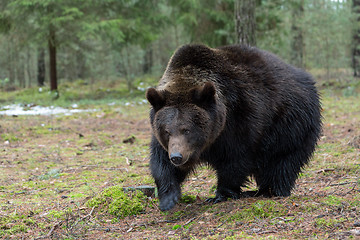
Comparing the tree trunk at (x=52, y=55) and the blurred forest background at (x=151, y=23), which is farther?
the tree trunk at (x=52, y=55)

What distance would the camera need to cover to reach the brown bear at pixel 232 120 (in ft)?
13.6

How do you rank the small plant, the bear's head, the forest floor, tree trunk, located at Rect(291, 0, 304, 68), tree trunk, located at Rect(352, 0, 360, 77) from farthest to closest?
tree trunk, located at Rect(352, 0, 360, 77) < tree trunk, located at Rect(291, 0, 304, 68) < the small plant < the bear's head < the forest floor

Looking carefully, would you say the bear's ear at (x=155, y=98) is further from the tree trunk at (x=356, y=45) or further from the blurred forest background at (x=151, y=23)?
the tree trunk at (x=356, y=45)

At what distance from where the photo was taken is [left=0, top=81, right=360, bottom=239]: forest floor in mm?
3662

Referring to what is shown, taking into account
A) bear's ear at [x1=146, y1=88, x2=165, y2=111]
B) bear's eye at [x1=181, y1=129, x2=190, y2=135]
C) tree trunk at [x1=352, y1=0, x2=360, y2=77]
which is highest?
tree trunk at [x1=352, y1=0, x2=360, y2=77]

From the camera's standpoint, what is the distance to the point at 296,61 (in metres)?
21.3

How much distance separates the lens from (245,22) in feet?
29.5

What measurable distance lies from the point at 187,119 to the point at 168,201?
→ 107 cm

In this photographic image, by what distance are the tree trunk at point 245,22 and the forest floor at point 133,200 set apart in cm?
298

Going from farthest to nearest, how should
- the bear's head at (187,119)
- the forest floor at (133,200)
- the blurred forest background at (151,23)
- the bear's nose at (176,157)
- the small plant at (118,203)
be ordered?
the blurred forest background at (151,23)
the small plant at (118,203)
the bear's head at (187,119)
the bear's nose at (176,157)
the forest floor at (133,200)

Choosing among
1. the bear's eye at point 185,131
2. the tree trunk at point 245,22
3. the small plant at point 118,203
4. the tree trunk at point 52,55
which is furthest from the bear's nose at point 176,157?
the tree trunk at point 52,55

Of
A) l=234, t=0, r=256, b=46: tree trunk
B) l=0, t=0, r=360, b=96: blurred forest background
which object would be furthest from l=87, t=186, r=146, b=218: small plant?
l=0, t=0, r=360, b=96: blurred forest background

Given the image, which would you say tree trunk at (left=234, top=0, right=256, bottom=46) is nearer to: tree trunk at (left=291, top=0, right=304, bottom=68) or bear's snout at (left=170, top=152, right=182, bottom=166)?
bear's snout at (left=170, top=152, right=182, bottom=166)

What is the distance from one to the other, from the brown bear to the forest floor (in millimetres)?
403
